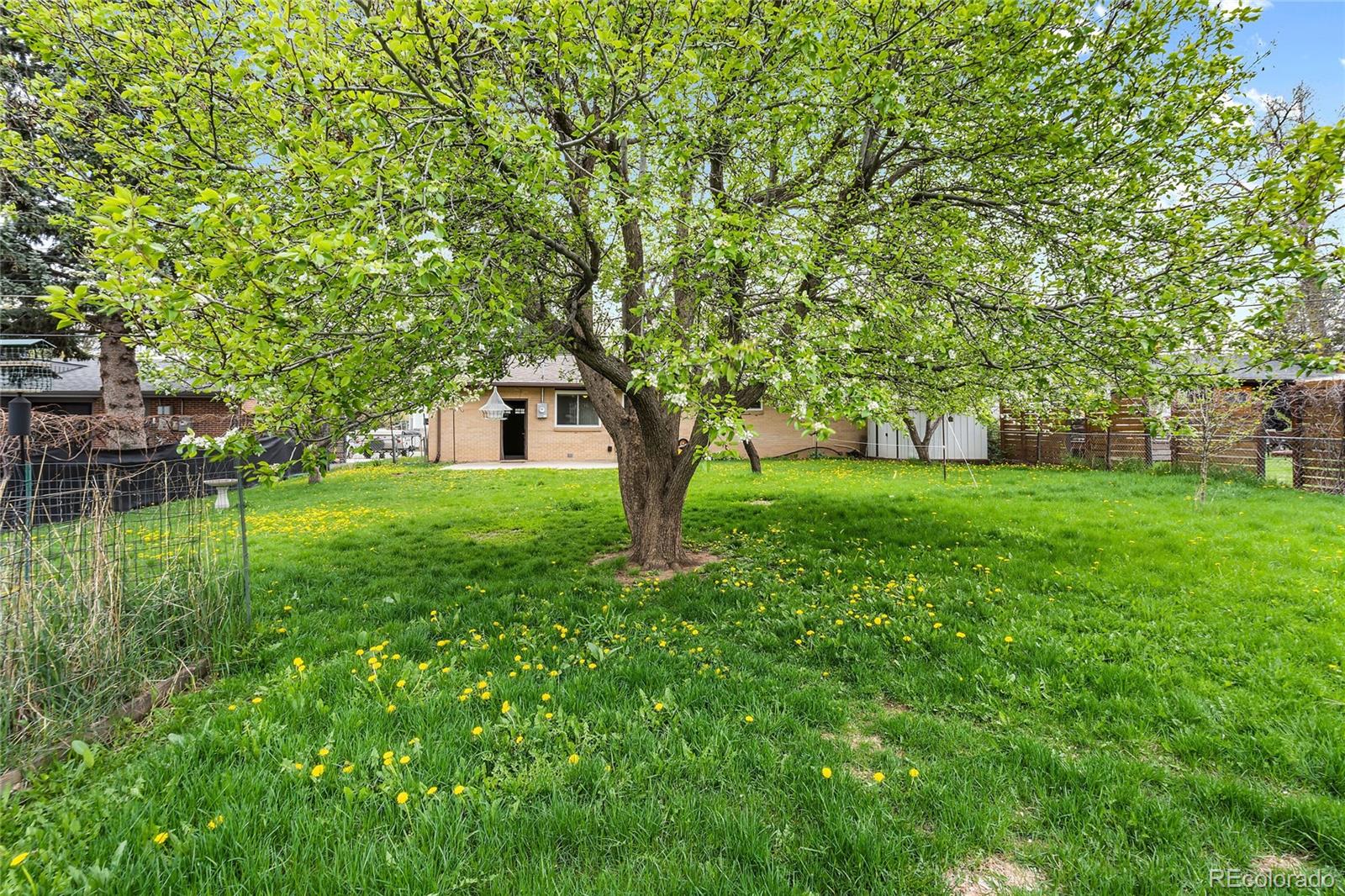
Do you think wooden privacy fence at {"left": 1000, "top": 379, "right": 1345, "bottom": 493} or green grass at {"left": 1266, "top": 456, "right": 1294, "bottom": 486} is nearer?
wooden privacy fence at {"left": 1000, "top": 379, "right": 1345, "bottom": 493}

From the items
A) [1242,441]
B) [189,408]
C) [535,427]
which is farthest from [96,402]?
[1242,441]

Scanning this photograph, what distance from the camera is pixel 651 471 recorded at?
596 cm

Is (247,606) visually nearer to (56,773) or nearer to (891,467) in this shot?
(56,773)

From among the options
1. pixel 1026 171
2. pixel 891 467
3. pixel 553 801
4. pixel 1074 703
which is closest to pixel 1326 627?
pixel 1074 703

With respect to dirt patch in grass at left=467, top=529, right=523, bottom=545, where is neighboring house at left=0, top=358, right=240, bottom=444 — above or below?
above

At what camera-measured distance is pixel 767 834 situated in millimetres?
2064

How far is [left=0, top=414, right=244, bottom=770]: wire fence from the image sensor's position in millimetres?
2596

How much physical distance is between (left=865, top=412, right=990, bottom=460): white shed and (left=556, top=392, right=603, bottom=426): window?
10144 millimetres

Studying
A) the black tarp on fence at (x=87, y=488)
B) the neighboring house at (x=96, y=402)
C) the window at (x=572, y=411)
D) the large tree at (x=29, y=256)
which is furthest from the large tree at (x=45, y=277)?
the window at (x=572, y=411)

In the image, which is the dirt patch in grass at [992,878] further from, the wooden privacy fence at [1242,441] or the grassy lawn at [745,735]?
the wooden privacy fence at [1242,441]

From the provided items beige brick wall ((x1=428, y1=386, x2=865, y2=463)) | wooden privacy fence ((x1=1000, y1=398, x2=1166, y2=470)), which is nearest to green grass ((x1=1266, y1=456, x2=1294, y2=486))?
wooden privacy fence ((x1=1000, y1=398, x2=1166, y2=470))

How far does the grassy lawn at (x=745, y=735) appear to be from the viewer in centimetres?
195

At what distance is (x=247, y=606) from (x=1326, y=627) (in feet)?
25.3

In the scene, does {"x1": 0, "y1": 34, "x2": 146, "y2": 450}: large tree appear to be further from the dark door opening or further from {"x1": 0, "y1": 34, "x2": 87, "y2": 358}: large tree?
the dark door opening
